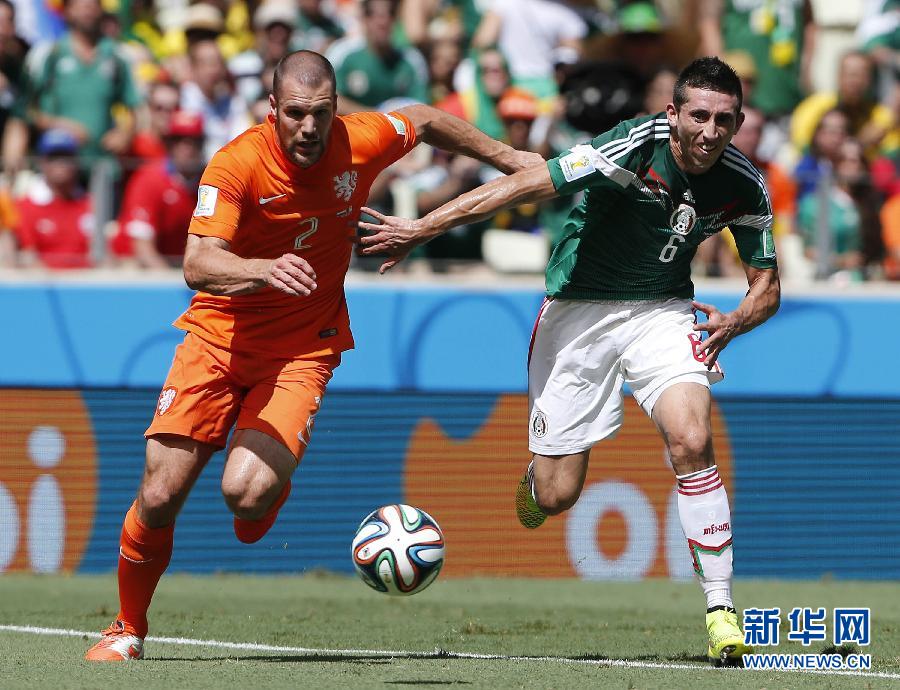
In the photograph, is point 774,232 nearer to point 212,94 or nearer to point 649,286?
point 649,286

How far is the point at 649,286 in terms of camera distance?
8211mm

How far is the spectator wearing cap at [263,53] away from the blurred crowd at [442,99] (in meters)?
0.03

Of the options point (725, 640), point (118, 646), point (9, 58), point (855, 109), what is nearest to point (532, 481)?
point (725, 640)

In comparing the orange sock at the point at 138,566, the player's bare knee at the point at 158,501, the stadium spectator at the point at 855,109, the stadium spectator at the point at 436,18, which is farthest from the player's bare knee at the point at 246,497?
the stadium spectator at the point at 855,109

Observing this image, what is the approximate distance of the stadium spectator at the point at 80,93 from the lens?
43.3 feet

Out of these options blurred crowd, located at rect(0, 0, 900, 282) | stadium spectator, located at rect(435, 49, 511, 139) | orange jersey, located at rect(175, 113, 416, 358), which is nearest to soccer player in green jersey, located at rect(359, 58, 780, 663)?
orange jersey, located at rect(175, 113, 416, 358)

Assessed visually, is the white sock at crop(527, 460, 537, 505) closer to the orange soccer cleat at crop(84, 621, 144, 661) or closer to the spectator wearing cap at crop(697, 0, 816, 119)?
the orange soccer cleat at crop(84, 621, 144, 661)

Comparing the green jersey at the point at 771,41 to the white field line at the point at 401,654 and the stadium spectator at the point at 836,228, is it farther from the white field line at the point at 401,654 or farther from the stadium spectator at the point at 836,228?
the white field line at the point at 401,654

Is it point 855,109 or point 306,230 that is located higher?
point 855,109

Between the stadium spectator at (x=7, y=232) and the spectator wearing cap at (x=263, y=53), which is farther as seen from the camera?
the spectator wearing cap at (x=263, y=53)

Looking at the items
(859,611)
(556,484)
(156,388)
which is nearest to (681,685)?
(556,484)

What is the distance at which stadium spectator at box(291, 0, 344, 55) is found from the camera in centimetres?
1459

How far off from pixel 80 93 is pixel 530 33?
436 cm

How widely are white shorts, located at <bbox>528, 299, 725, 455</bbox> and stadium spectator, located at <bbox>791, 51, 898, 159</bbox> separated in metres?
6.53
